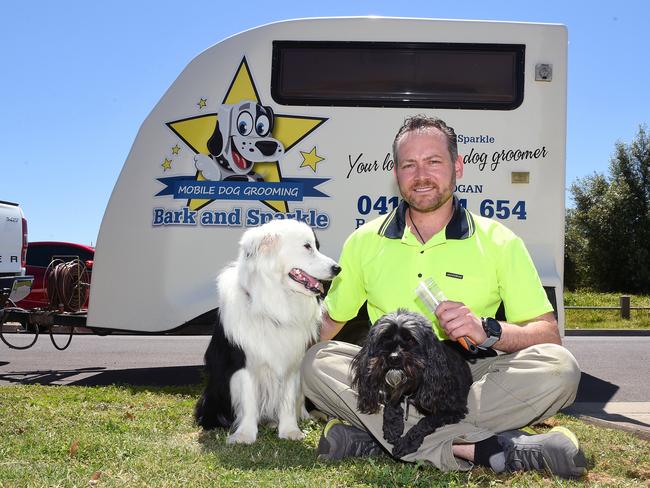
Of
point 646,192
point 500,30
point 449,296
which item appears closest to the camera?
point 449,296

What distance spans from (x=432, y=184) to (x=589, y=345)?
9.83m

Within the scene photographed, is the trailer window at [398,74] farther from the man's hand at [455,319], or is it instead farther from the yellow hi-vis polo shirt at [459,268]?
the man's hand at [455,319]

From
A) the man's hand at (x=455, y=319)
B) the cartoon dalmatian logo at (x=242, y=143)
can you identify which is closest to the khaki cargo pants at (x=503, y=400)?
the man's hand at (x=455, y=319)

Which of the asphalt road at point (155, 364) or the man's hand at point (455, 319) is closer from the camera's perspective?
the man's hand at point (455, 319)

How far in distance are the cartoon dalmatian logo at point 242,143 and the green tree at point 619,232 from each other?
25091 mm

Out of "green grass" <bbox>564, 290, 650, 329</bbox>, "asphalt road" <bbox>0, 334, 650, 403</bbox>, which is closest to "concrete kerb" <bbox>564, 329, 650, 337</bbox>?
"green grass" <bbox>564, 290, 650, 329</bbox>

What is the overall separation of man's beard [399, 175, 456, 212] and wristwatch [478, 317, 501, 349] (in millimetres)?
749

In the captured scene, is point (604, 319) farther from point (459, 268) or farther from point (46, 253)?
point (459, 268)

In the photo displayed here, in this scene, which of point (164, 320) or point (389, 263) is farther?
point (164, 320)

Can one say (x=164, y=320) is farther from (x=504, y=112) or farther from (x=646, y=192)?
(x=646, y=192)

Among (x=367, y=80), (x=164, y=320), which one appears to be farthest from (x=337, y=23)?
(x=164, y=320)

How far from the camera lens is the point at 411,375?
121 inches

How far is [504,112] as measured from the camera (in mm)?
6426

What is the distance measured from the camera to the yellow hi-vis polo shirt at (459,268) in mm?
3539
